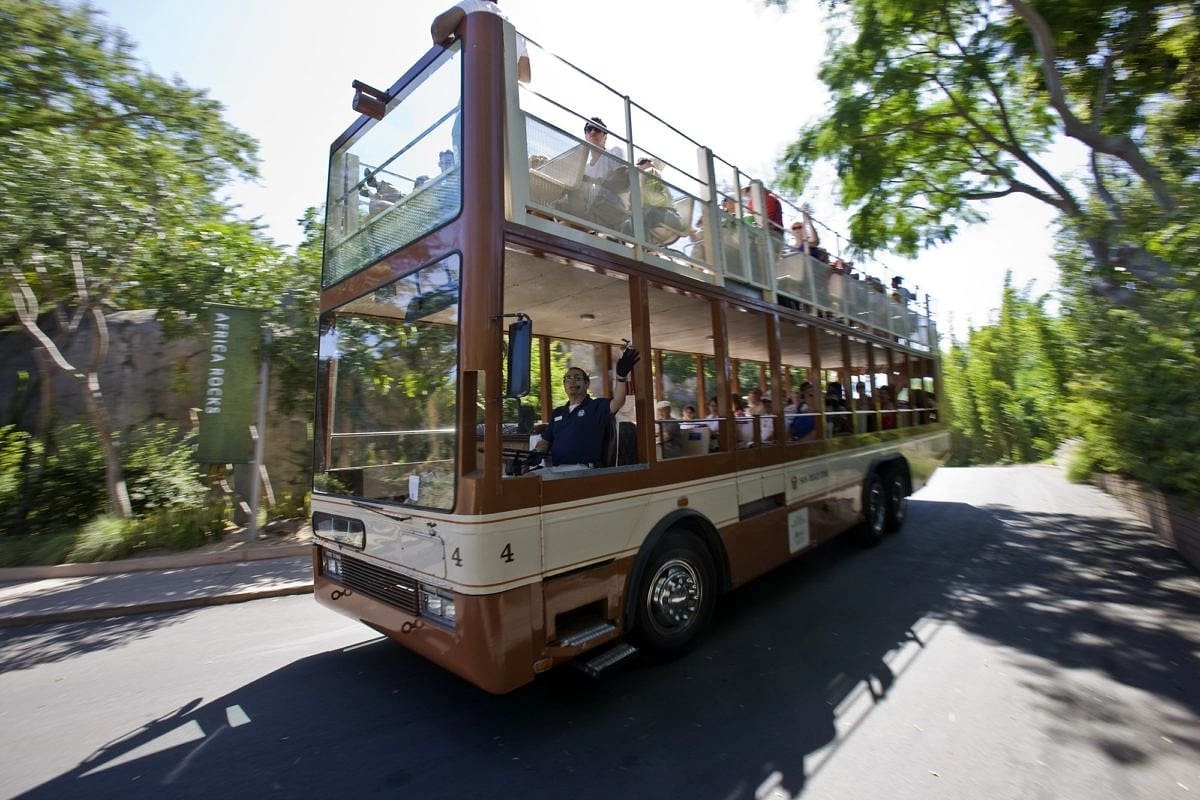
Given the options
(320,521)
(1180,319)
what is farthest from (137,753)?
(1180,319)

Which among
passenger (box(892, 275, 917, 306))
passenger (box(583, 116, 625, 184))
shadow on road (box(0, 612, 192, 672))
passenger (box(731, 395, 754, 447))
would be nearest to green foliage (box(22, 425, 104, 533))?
shadow on road (box(0, 612, 192, 672))

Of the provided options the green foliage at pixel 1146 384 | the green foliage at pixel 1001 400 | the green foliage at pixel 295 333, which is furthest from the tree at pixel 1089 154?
the green foliage at pixel 1001 400

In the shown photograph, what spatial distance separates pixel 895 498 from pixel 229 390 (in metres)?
9.65

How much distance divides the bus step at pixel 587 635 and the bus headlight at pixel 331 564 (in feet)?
5.71

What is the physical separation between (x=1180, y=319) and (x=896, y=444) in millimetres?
3198

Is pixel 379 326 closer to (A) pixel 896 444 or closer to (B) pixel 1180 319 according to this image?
(A) pixel 896 444

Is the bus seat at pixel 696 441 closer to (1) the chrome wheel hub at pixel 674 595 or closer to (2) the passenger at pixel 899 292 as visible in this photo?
(1) the chrome wheel hub at pixel 674 595

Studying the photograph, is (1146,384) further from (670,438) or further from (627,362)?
(627,362)

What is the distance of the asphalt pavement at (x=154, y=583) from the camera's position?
5.43m

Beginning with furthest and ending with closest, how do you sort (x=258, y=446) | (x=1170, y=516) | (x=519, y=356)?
1. (x=258, y=446)
2. (x=1170, y=516)
3. (x=519, y=356)

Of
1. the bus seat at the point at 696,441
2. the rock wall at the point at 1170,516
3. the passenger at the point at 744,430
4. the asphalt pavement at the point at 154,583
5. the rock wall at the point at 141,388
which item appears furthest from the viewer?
the rock wall at the point at 141,388

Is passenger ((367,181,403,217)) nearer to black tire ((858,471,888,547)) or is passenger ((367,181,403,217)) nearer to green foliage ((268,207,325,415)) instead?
green foliage ((268,207,325,415))

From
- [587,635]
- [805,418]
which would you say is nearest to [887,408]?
[805,418]

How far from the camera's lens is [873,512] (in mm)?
6984
